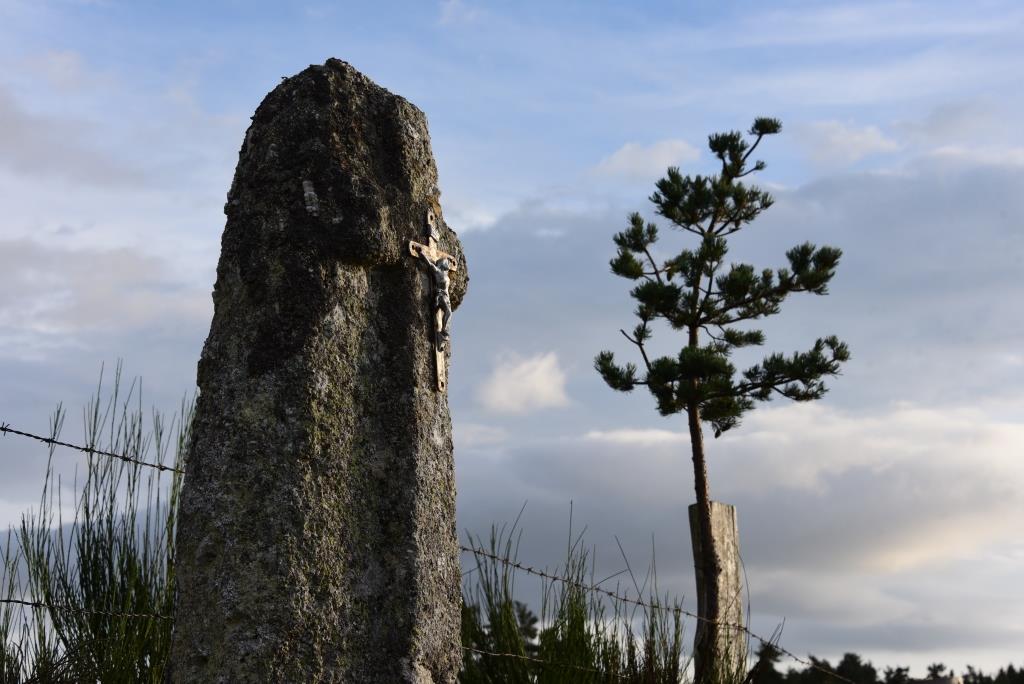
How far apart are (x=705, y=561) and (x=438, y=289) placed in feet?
15.7

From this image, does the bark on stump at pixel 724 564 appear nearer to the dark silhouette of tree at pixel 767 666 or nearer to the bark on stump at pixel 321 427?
the dark silhouette of tree at pixel 767 666

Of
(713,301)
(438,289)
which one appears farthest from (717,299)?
(438,289)

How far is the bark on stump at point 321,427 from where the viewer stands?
9.40ft

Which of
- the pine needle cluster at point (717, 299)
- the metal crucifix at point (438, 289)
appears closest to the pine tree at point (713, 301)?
the pine needle cluster at point (717, 299)

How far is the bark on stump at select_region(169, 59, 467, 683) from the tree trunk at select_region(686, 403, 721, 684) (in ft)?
11.9

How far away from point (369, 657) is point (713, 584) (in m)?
4.99

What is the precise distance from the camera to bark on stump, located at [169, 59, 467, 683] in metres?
2.87

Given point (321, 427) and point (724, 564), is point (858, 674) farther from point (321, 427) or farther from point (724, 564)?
point (321, 427)

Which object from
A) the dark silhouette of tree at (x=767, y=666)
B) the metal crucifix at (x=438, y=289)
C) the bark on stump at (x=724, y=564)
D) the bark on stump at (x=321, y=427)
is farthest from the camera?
the bark on stump at (x=724, y=564)

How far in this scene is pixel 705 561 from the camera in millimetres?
7660

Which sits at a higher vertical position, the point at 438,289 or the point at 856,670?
the point at 438,289

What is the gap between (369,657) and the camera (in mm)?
3002

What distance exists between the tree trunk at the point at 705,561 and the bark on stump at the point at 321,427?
3.63 metres

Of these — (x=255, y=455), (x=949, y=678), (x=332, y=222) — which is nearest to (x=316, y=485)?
(x=255, y=455)
